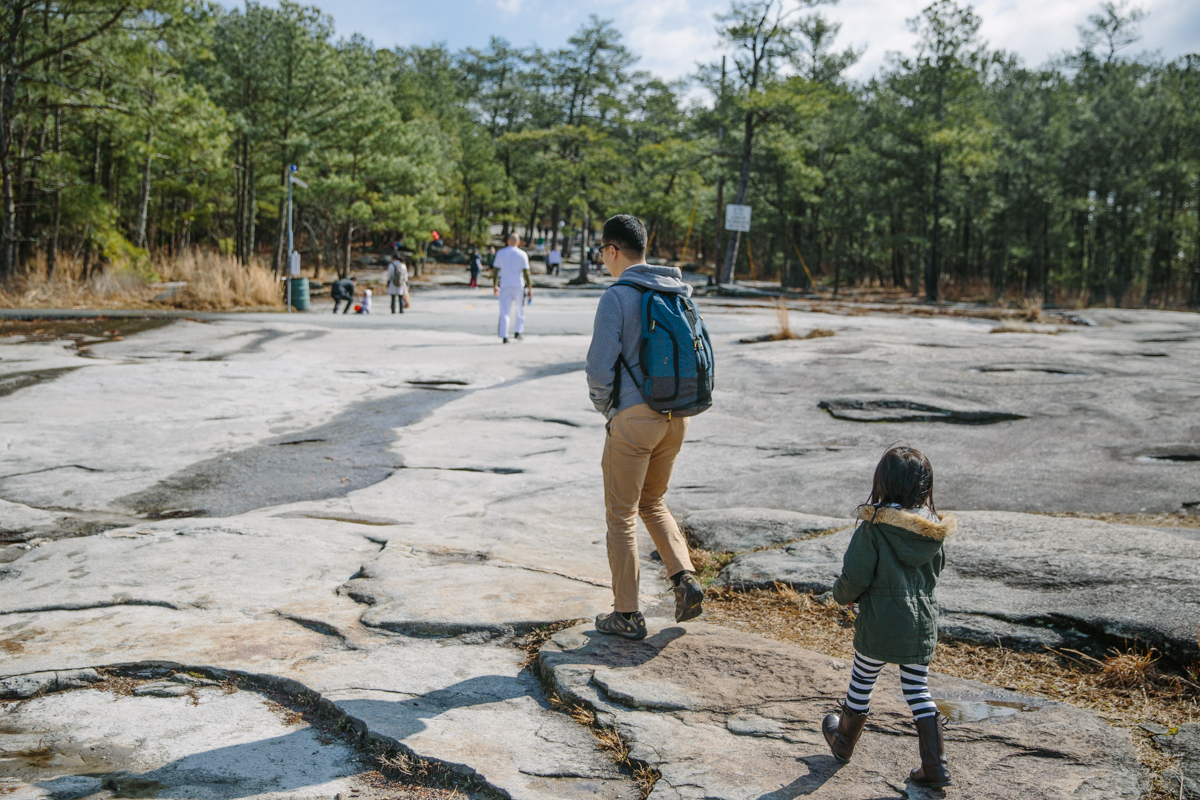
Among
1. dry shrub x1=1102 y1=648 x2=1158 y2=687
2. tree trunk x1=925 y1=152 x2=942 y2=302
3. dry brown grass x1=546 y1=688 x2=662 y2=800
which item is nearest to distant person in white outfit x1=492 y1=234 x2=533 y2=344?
dry brown grass x1=546 y1=688 x2=662 y2=800

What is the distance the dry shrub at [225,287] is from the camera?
2080cm

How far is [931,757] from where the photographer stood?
279 cm

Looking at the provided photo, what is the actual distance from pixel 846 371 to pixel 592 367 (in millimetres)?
8046

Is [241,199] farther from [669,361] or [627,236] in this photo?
[669,361]

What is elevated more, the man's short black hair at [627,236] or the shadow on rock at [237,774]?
the man's short black hair at [627,236]

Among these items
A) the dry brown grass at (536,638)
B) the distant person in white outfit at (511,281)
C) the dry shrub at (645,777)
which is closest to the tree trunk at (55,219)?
the distant person in white outfit at (511,281)

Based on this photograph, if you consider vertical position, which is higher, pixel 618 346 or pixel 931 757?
pixel 618 346

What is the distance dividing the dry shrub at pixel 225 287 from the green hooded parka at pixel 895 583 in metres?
20.4

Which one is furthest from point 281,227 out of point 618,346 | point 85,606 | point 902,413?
point 618,346

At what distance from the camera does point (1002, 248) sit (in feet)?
141

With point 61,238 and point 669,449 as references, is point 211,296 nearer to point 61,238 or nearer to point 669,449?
point 61,238

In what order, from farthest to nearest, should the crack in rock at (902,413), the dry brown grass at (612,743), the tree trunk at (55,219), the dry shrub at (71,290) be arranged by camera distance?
the tree trunk at (55,219) < the dry shrub at (71,290) < the crack in rock at (902,413) < the dry brown grass at (612,743)

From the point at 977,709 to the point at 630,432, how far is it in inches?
68.4

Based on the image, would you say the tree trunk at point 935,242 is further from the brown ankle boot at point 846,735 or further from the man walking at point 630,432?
the brown ankle boot at point 846,735
